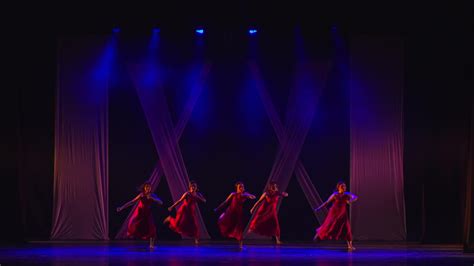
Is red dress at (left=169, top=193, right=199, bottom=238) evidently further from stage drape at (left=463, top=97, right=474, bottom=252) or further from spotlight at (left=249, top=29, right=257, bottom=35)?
stage drape at (left=463, top=97, right=474, bottom=252)

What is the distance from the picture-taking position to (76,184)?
13.5m

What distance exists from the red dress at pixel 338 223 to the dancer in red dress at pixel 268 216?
3.04ft

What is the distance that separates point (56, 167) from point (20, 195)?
946mm

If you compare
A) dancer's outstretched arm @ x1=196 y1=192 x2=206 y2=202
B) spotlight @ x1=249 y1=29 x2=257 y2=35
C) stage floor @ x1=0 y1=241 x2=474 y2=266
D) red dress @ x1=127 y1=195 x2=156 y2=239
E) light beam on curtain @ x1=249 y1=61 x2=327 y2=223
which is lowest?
stage floor @ x1=0 y1=241 x2=474 y2=266

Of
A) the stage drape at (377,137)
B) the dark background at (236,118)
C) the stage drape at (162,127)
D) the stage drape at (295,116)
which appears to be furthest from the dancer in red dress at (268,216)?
the stage drape at (377,137)

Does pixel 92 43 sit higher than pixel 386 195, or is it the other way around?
pixel 92 43

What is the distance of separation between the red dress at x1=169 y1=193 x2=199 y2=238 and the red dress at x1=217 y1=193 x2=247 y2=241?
636 millimetres

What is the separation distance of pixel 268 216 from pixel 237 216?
2.14ft

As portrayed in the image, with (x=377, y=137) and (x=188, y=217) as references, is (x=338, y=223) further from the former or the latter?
(x=188, y=217)

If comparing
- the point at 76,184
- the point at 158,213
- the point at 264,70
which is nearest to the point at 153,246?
the point at 158,213

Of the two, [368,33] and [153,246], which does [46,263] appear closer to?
[153,246]

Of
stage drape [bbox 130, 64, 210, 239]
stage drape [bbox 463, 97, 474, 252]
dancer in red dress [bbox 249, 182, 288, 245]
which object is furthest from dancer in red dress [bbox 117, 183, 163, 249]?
stage drape [bbox 463, 97, 474, 252]

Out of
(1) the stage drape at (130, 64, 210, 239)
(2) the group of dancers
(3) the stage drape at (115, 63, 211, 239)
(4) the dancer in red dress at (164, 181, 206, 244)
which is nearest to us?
(2) the group of dancers

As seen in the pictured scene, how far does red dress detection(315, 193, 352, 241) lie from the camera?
1155cm
